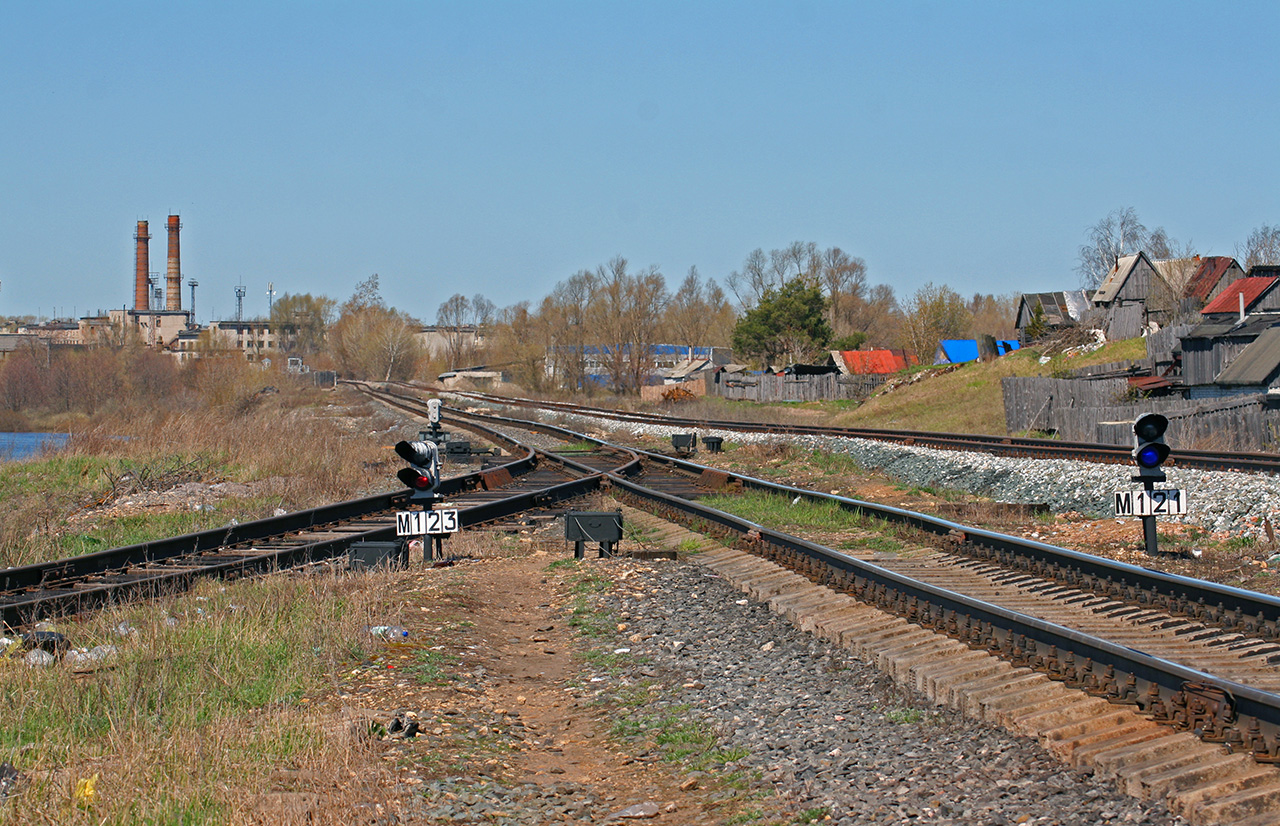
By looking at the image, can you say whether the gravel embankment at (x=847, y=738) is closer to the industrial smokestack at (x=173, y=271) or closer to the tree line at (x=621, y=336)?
the tree line at (x=621, y=336)

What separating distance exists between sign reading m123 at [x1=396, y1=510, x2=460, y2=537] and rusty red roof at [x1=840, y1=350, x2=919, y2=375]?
65.4m

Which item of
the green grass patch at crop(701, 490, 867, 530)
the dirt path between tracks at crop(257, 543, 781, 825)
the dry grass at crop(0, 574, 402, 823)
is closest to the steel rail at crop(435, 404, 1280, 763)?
the dirt path between tracks at crop(257, 543, 781, 825)

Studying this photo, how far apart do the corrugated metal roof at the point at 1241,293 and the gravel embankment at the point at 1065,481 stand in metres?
26.6

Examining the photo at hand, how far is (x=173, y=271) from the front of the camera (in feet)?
485

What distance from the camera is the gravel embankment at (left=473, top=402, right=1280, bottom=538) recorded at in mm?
13539

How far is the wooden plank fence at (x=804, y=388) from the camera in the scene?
59.7 metres

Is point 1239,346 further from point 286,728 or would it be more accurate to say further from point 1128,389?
point 286,728

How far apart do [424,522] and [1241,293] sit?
145 ft

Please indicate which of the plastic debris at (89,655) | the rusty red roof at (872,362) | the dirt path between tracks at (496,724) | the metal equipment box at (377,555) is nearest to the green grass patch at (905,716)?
the dirt path between tracks at (496,724)

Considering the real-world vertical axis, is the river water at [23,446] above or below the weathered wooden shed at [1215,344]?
below

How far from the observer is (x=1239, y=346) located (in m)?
36.0

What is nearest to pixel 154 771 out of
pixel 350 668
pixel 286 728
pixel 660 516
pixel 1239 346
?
pixel 286 728

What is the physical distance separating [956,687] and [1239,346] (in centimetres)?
3495

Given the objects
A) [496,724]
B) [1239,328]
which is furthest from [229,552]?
[1239,328]
